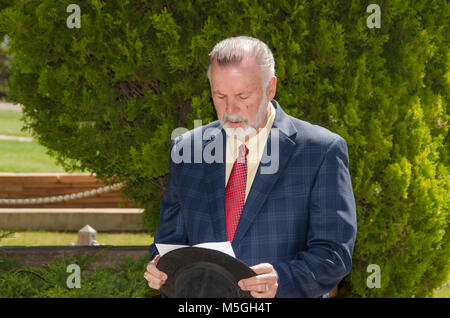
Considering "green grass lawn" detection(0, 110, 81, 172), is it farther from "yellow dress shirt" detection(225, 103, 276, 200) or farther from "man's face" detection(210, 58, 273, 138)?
"man's face" detection(210, 58, 273, 138)

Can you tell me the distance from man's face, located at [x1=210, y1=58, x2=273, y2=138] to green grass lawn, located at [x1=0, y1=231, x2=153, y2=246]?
26.2 ft

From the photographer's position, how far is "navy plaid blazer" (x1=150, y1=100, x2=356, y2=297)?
2549mm

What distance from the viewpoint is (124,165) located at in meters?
6.02

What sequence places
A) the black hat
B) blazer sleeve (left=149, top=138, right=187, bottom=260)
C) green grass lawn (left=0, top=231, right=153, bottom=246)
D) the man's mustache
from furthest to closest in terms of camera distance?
1. green grass lawn (left=0, top=231, right=153, bottom=246)
2. blazer sleeve (left=149, top=138, right=187, bottom=260)
3. the man's mustache
4. the black hat

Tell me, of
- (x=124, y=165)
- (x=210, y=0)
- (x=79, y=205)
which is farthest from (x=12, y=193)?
(x=210, y=0)

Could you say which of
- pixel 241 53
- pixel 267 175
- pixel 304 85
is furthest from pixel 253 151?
pixel 304 85

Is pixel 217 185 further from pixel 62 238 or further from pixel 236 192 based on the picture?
pixel 62 238

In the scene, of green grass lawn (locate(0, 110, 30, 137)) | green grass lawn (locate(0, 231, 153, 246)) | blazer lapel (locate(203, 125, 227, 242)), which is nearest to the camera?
blazer lapel (locate(203, 125, 227, 242))

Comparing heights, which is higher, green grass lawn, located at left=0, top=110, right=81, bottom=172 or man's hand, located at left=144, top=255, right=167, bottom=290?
man's hand, located at left=144, top=255, right=167, bottom=290

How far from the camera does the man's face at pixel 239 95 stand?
8.32ft

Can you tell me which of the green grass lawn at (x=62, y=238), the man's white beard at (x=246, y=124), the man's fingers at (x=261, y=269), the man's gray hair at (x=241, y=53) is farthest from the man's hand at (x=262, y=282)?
the green grass lawn at (x=62, y=238)

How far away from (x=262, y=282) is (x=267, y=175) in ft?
1.90

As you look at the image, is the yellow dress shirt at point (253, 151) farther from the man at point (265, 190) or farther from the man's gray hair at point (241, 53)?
the man's gray hair at point (241, 53)

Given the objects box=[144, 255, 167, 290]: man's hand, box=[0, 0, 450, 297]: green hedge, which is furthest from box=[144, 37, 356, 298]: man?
box=[0, 0, 450, 297]: green hedge
